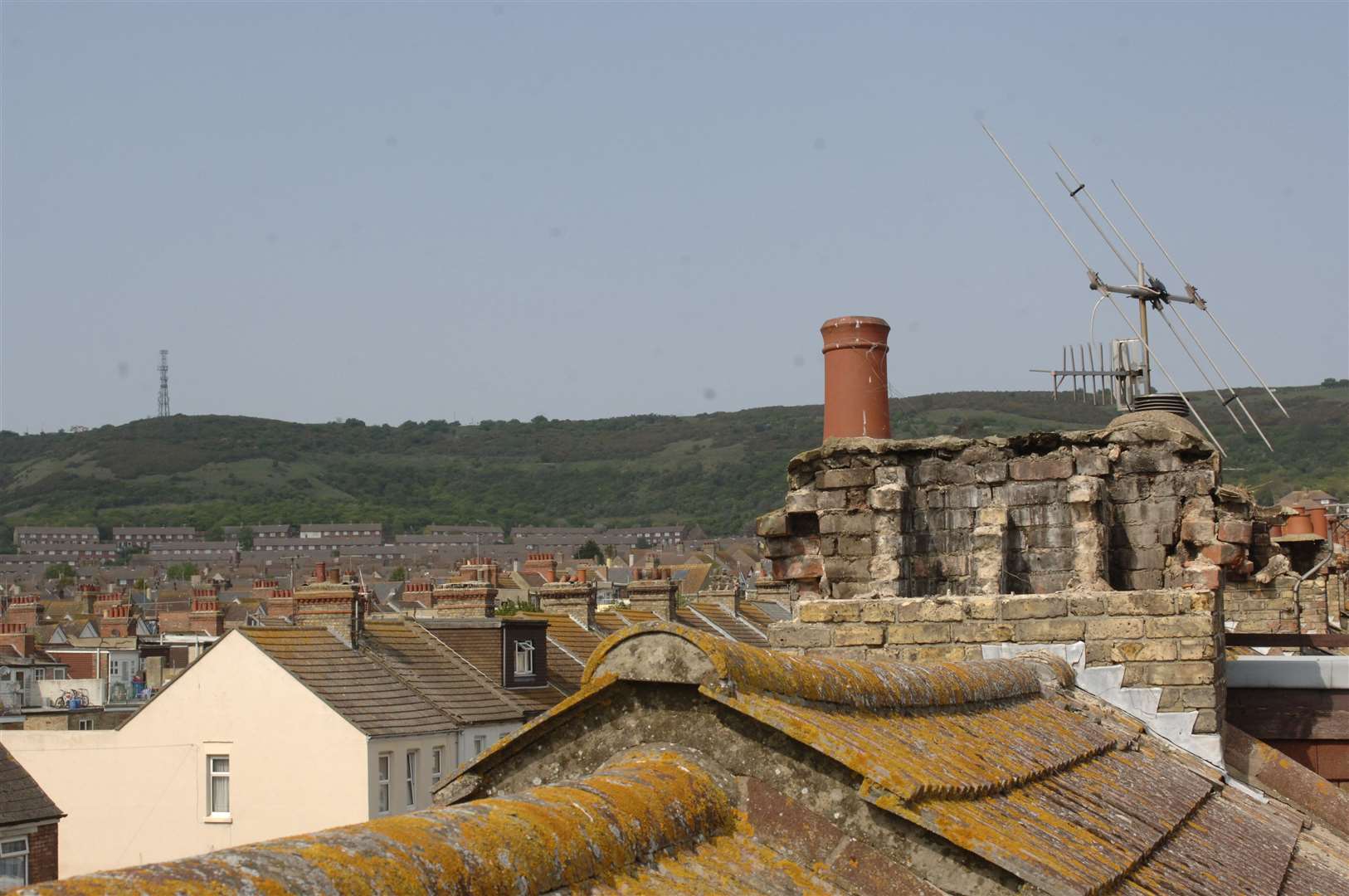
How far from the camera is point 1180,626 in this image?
9.69 meters

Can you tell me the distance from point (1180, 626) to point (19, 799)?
64.8ft

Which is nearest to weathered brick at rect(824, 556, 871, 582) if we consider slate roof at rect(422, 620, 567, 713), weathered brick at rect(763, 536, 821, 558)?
weathered brick at rect(763, 536, 821, 558)

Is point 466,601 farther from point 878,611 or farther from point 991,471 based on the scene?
point 878,611

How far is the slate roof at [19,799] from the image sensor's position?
23688 millimetres

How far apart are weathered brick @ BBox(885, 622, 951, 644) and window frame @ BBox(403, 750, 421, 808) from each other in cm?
2170

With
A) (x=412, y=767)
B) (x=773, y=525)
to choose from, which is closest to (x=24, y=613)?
(x=412, y=767)

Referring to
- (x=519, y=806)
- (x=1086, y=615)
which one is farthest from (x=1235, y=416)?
(x=519, y=806)

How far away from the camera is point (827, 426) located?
502 inches

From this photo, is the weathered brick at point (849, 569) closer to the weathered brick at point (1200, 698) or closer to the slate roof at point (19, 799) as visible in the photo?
the weathered brick at point (1200, 698)

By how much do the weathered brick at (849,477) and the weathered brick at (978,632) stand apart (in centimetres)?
138

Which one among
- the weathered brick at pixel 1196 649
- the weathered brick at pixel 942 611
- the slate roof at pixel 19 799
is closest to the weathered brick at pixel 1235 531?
the weathered brick at pixel 1196 649

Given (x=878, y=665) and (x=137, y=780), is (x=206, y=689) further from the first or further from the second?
(x=878, y=665)

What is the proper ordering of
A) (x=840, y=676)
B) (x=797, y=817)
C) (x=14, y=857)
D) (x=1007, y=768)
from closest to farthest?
1. (x=797, y=817)
2. (x=840, y=676)
3. (x=1007, y=768)
4. (x=14, y=857)

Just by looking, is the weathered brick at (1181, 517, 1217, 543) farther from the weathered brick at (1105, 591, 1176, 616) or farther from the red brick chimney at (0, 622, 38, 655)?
the red brick chimney at (0, 622, 38, 655)
